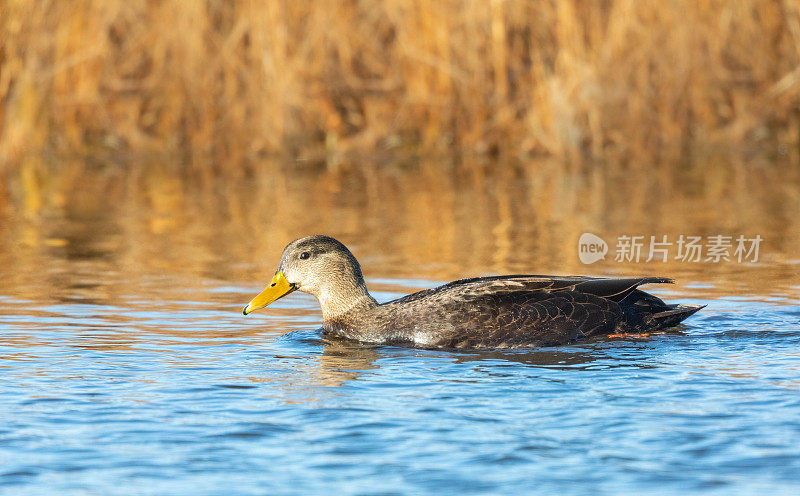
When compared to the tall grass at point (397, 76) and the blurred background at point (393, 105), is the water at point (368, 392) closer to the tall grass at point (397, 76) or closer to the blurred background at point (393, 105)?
the blurred background at point (393, 105)

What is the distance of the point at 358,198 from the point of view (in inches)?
579

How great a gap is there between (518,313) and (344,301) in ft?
3.80

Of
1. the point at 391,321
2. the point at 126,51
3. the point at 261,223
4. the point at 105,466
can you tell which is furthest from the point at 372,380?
the point at 126,51

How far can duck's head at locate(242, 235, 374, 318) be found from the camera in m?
7.96

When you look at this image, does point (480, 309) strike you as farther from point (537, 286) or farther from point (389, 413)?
point (389, 413)

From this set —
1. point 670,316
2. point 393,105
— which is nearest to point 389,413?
point 670,316

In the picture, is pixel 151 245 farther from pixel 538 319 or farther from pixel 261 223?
pixel 538 319

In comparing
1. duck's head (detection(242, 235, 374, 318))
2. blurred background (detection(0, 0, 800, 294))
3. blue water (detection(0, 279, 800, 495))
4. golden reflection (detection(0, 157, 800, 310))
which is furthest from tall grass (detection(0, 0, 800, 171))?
blue water (detection(0, 279, 800, 495))

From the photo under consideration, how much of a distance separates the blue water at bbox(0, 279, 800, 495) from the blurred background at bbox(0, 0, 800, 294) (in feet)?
21.6

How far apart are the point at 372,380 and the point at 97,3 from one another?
11.8m

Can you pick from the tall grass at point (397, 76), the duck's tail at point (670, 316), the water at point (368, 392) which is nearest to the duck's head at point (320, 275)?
the water at point (368, 392)

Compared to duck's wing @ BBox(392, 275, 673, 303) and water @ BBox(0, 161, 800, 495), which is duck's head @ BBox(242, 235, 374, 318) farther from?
duck's wing @ BBox(392, 275, 673, 303)

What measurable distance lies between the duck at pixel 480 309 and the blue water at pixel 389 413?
6.0 inches

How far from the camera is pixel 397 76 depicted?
1753cm
